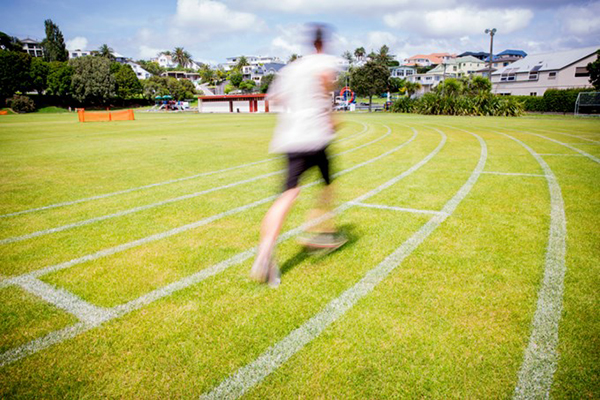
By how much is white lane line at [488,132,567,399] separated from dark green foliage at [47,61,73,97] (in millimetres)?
85194

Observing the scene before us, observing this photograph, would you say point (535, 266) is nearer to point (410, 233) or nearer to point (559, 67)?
point (410, 233)

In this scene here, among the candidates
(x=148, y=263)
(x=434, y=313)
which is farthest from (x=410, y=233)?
(x=148, y=263)

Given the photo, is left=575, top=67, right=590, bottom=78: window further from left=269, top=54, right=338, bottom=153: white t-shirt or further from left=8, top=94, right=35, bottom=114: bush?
left=8, top=94, right=35, bottom=114: bush

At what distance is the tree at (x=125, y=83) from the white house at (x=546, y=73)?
7675 cm

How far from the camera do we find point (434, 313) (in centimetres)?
258

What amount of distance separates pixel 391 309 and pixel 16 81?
286ft

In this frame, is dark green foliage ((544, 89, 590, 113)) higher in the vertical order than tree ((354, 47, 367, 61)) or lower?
lower

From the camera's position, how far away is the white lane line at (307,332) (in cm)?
195

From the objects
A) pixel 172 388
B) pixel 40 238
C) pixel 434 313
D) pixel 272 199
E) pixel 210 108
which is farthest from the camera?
pixel 210 108

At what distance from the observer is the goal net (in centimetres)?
3062

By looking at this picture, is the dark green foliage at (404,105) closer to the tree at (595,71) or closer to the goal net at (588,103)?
the goal net at (588,103)

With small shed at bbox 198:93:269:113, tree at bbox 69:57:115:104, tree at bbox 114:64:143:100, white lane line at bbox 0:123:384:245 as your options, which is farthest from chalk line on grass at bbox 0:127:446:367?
tree at bbox 114:64:143:100

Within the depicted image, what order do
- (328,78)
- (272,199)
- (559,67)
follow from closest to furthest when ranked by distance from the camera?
(328,78) → (272,199) → (559,67)

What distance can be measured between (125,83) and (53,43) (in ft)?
131
